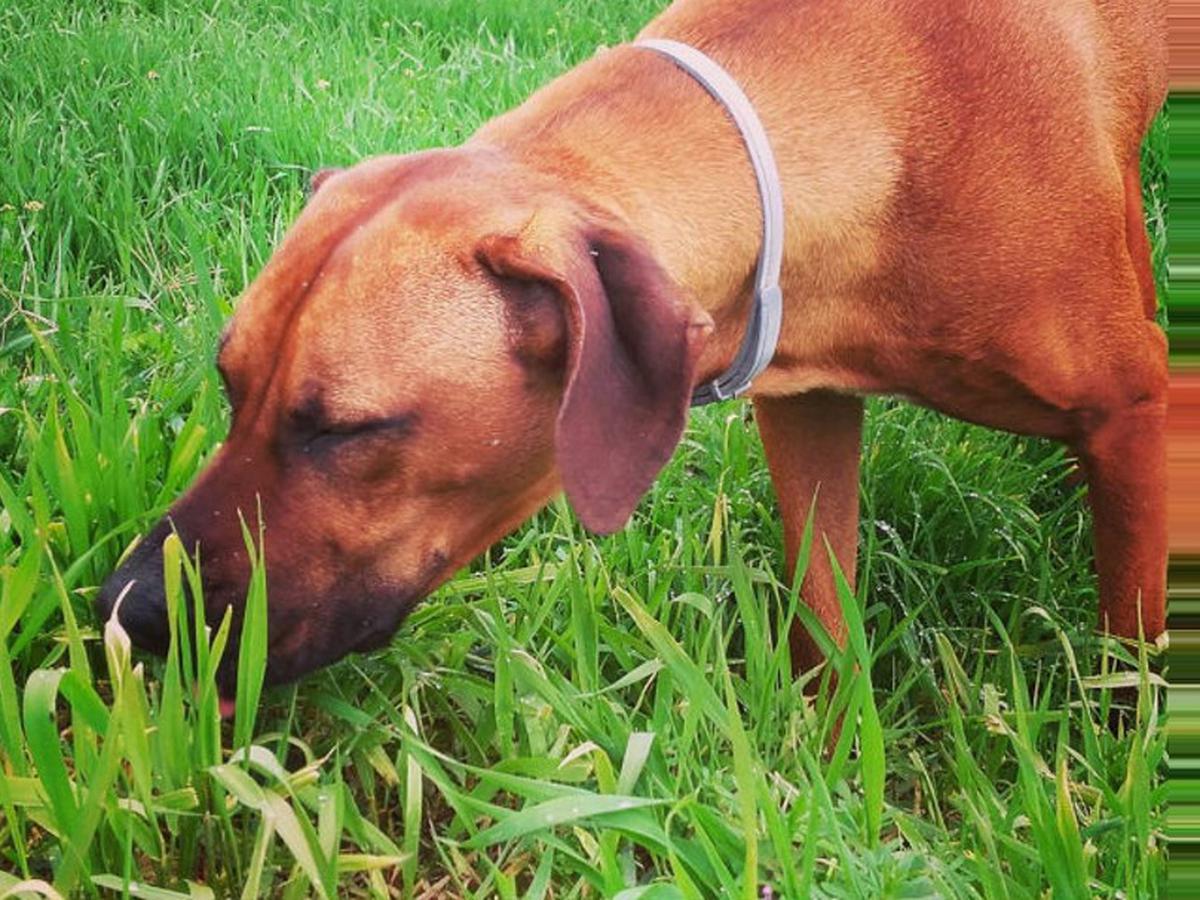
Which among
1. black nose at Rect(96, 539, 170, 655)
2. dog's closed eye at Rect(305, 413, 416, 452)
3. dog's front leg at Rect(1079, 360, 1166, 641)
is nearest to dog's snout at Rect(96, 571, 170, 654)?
black nose at Rect(96, 539, 170, 655)

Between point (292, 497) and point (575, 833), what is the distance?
506 millimetres

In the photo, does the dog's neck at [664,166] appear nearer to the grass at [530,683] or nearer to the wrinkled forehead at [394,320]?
the wrinkled forehead at [394,320]

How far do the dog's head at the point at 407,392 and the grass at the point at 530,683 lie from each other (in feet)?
0.43

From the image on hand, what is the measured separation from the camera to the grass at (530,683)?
1.74 meters

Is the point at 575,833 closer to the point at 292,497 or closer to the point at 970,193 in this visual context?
the point at 292,497

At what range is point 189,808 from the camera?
173 centimetres

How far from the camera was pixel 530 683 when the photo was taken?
2.00 meters

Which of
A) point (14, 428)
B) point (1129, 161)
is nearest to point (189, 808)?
point (14, 428)

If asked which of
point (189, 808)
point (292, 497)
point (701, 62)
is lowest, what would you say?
point (189, 808)

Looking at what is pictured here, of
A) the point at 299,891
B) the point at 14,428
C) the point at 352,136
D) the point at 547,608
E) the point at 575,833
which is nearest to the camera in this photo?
the point at 299,891

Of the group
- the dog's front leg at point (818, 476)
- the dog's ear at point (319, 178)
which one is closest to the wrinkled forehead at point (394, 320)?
the dog's ear at point (319, 178)

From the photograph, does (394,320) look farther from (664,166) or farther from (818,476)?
(818,476)

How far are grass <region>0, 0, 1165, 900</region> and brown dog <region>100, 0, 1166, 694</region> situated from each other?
16cm

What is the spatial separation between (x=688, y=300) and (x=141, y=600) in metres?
0.71
